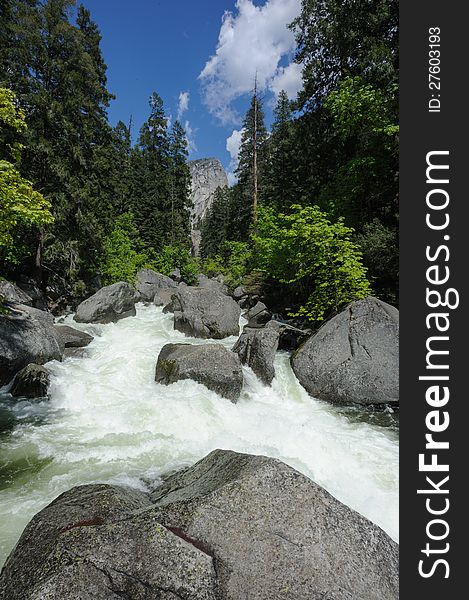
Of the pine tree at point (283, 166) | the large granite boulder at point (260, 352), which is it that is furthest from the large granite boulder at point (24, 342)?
the pine tree at point (283, 166)

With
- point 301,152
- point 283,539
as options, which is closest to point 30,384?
point 283,539

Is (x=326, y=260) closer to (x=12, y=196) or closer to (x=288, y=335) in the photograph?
(x=288, y=335)

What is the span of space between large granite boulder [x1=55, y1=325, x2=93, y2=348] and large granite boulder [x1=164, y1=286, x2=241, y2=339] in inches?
148

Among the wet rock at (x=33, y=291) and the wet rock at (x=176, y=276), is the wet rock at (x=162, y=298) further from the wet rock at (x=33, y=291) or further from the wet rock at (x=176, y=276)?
the wet rock at (x=176, y=276)

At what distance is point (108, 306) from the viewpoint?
16547mm

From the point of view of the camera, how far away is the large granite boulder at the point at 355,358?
30.4ft

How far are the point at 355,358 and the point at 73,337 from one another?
10235mm

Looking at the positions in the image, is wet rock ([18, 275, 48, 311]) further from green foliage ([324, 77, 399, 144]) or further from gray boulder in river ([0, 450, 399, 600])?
green foliage ([324, 77, 399, 144])

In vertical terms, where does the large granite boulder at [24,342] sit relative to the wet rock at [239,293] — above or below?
below

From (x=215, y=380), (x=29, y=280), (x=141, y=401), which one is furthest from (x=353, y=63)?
(x=29, y=280)

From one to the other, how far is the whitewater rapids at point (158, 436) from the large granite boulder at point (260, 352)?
12.4 inches

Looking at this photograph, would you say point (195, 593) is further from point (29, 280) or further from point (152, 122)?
point (152, 122)

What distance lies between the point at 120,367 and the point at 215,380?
375cm

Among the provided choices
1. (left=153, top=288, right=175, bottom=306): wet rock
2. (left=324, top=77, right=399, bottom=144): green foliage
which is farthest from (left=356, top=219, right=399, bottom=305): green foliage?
(left=153, top=288, right=175, bottom=306): wet rock
